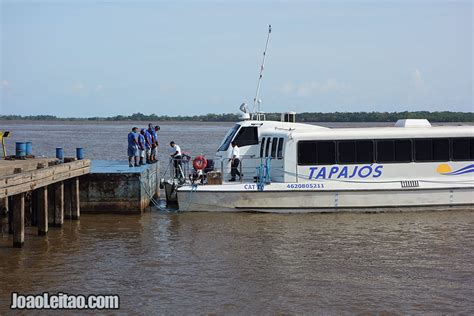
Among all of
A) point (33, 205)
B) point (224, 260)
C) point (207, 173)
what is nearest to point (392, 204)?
point (207, 173)

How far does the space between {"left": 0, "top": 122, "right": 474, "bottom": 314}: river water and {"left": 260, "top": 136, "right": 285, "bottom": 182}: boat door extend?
1311mm

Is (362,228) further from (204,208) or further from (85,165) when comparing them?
(85,165)

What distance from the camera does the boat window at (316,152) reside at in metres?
19.8

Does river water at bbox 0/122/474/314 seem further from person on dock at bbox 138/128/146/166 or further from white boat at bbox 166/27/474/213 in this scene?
person on dock at bbox 138/128/146/166

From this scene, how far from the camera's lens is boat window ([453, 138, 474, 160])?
20453 mm

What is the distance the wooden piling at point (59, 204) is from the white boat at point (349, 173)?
3222mm

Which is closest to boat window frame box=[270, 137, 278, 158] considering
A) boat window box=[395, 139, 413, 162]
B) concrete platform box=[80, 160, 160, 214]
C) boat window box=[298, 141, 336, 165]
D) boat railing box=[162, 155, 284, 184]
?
boat railing box=[162, 155, 284, 184]

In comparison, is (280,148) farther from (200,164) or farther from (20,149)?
(20,149)

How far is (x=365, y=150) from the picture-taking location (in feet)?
65.9

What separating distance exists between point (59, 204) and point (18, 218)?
3.00 meters

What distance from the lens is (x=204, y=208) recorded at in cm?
1952

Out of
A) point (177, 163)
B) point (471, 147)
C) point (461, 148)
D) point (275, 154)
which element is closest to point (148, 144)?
point (177, 163)

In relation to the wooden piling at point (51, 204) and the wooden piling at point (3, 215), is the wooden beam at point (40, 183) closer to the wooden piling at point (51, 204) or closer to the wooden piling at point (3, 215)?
the wooden piling at point (51, 204)

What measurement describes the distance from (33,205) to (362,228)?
8413mm
